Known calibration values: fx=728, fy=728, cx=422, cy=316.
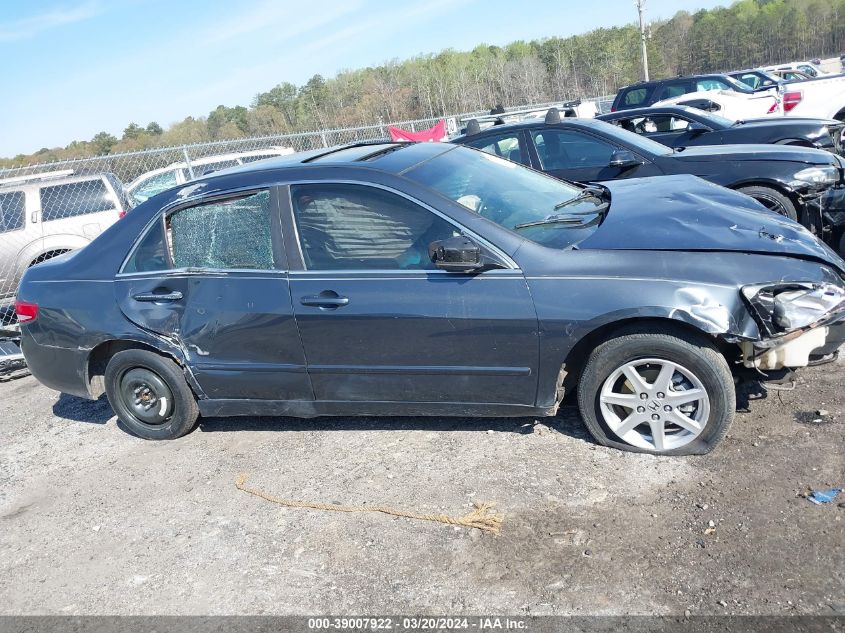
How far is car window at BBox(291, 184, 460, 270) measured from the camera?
4.09 metres

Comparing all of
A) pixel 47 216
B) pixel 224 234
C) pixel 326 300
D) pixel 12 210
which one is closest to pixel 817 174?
pixel 326 300

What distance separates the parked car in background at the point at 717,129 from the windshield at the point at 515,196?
168 inches

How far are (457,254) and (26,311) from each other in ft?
10.9

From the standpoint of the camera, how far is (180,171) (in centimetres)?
1473

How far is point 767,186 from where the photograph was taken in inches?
261

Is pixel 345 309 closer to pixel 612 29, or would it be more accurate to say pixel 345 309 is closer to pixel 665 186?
pixel 665 186

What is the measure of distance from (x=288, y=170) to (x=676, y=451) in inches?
109

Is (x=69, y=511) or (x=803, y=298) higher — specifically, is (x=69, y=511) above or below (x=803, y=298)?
below

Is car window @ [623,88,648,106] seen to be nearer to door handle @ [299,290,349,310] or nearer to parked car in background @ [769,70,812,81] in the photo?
parked car in background @ [769,70,812,81]

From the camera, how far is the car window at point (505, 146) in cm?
768

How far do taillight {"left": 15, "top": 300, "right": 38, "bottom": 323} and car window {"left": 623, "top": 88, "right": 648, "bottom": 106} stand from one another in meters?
15.3

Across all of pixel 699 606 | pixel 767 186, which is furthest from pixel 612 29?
pixel 699 606

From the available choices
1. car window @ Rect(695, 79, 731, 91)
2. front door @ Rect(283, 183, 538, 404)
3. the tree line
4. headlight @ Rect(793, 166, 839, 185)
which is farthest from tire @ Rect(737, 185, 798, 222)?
the tree line

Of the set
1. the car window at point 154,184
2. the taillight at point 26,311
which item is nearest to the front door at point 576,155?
the taillight at point 26,311
